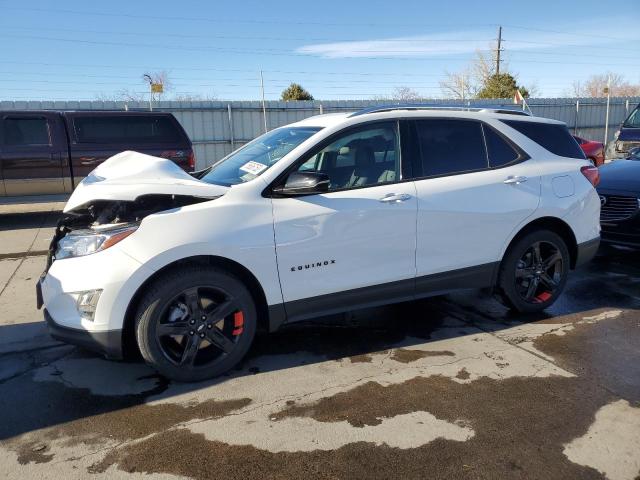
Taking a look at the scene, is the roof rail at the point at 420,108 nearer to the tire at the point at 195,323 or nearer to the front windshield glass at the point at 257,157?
the front windshield glass at the point at 257,157

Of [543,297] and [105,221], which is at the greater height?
[105,221]

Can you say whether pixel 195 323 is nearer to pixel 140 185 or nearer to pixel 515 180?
pixel 140 185

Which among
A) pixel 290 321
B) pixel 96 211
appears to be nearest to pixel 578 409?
pixel 290 321

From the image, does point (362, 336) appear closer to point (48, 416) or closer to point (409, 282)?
point (409, 282)

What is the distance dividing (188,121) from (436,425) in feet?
51.4

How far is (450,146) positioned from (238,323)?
7.26ft

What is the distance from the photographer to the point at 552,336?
14.1ft

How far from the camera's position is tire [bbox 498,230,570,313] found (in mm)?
4543

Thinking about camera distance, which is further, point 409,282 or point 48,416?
point 409,282

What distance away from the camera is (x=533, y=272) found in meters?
4.68

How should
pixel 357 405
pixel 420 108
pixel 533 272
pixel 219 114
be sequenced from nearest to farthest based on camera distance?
1. pixel 357 405
2. pixel 420 108
3. pixel 533 272
4. pixel 219 114

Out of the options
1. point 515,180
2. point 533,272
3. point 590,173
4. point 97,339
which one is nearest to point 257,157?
point 97,339

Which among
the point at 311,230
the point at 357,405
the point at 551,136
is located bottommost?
the point at 357,405

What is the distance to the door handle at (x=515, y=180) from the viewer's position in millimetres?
4359
